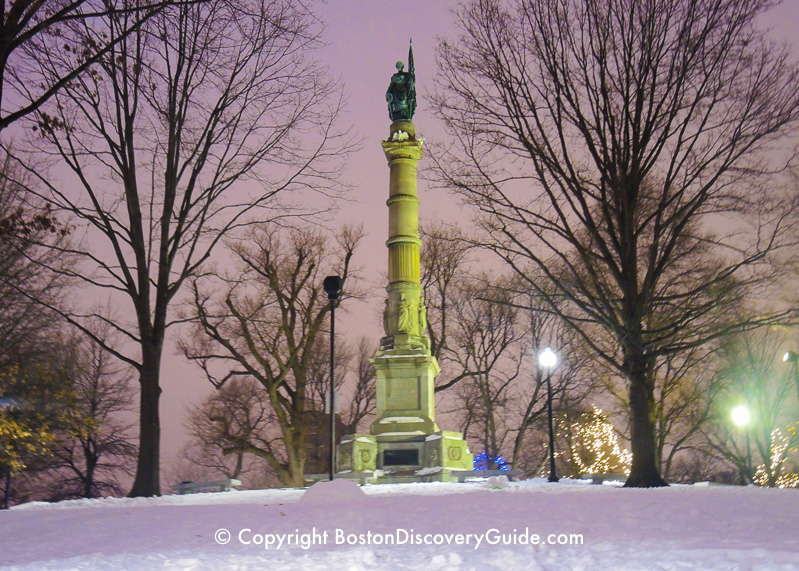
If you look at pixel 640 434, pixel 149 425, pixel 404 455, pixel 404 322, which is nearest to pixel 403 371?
pixel 404 322

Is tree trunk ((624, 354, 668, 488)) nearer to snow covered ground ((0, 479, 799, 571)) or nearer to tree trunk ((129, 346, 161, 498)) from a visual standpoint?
snow covered ground ((0, 479, 799, 571))

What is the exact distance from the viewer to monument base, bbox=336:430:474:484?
21812mm

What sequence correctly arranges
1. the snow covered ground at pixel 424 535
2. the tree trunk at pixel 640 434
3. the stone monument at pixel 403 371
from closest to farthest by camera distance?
the snow covered ground at pixel 424 535
the tree trunk at pixel 640 434
the stone monument at pixel 403 371

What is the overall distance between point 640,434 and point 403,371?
10.8m

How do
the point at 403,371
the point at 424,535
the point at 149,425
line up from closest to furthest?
the point at 424,535 < the point at 149,425 < the point at 403,371

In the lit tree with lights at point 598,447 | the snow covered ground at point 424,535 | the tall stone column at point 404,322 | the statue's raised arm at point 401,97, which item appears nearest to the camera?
the snow covered ground at point 424,535

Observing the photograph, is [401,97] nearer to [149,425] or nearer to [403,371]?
[403,371]

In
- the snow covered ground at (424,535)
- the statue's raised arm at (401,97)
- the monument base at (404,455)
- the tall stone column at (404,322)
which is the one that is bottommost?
the snow covered ground at (424,535)

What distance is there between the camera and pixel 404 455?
75.2 ft

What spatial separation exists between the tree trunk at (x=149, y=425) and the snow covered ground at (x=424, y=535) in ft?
13.3

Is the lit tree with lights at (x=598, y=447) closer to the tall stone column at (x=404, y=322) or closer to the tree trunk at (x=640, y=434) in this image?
the tall stone column at (x=404, y=322)

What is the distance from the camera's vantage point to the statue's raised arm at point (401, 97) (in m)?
27.1

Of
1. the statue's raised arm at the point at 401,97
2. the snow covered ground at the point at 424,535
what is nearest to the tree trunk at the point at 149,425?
the snow covered ground at the point at 424,535

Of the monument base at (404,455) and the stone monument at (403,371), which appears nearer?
the monument base at (404,455)
